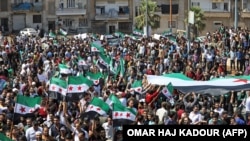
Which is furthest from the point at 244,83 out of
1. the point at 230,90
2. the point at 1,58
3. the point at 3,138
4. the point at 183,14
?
the point at 183,14

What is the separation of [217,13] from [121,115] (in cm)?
5149

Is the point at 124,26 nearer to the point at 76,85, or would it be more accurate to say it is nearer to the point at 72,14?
the point at 72,14

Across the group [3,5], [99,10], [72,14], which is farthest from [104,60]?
[99,10]

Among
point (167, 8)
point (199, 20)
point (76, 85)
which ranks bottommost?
point (76, 85)

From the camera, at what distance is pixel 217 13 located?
2576 inches

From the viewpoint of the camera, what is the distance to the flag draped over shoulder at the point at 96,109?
15.9 metres

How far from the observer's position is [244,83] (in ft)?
58.7

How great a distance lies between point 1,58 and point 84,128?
636 inches

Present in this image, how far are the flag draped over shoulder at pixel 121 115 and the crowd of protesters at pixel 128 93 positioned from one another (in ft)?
0.67

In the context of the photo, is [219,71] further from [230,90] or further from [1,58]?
[1,58]

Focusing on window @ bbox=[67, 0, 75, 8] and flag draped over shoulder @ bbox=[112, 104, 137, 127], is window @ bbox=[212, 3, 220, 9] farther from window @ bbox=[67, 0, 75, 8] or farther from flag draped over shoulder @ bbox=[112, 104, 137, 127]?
flag draped over shoulder @ bbox=[112, 104, 137, 127]

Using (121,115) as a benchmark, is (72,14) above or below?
above

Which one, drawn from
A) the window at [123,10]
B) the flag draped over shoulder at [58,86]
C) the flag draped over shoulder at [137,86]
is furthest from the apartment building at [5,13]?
the flag draped over shoulder at [58,86]

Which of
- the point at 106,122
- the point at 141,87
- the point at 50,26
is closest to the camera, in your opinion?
the point at 106,122
